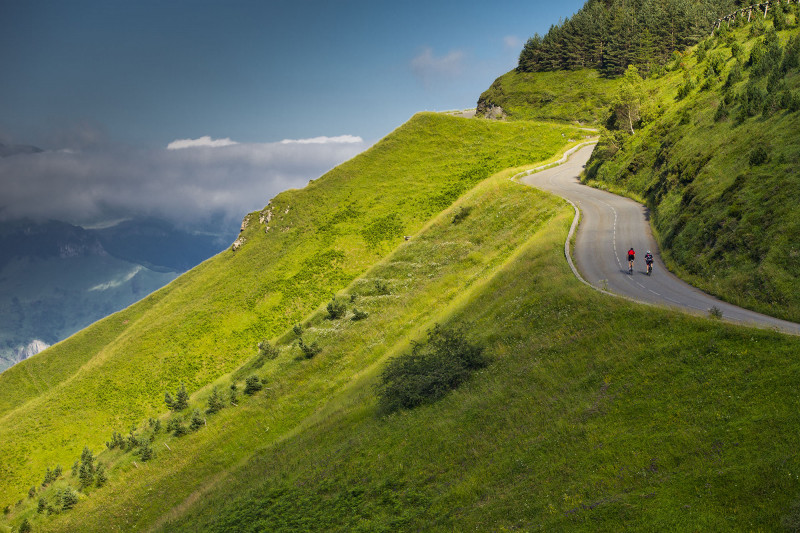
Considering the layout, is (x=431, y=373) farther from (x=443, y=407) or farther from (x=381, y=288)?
(x=381, y=288)

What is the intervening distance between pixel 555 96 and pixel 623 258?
99.1 meters

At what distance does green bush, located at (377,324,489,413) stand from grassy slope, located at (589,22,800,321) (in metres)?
14.4

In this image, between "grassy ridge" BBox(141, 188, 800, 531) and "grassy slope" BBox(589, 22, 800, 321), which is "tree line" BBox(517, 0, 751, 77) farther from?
"grassy ridge" BBox(141, 188, 800, 531)

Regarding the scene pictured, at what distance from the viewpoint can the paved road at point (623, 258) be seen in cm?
2412

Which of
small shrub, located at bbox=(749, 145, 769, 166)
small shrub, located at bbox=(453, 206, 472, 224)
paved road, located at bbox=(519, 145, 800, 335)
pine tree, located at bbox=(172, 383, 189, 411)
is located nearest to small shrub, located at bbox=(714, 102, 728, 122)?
paved road, located at bbox=(519, 145, 800, 335)

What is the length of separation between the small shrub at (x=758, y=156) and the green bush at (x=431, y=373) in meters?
22.0

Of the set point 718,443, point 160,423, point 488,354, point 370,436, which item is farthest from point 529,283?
point 160,423

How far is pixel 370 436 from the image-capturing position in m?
24.8

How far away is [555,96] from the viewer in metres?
121

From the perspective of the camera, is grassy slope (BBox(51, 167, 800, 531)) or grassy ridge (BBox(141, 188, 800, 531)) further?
grassy slope (BBox(51, 167, 800, 531))

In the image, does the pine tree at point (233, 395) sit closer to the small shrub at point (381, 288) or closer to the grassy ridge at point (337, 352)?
the grassy ridge at point (337, 352)

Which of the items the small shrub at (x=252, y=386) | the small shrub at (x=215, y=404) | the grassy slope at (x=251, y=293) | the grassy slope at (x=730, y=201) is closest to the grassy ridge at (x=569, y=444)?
the grassy slope at (x=730, y=201)

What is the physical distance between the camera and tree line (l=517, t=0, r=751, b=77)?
10956 centimetres

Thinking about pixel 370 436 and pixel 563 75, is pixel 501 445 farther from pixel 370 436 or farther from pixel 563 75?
pixel 563 75
